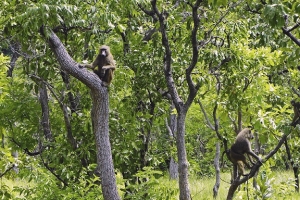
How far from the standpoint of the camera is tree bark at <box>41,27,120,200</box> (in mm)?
4605

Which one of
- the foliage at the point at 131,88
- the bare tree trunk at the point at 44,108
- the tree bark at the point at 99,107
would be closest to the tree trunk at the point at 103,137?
the tree bark at the point at 99,107

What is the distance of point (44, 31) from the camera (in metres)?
4.65

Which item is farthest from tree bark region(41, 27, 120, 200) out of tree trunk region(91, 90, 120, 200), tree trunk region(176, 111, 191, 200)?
tree trunk region(176, 111, 191, 200)

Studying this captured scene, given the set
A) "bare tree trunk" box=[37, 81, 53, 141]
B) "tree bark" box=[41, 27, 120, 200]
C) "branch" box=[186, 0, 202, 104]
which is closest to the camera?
"tree bark" box=[41, 27, 120, 200]

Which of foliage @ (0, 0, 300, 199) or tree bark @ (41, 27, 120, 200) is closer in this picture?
tree bark @ (41, 27, 120, 200)

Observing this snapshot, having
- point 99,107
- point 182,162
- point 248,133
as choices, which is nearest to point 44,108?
point 99,107

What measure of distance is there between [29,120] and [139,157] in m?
1.88

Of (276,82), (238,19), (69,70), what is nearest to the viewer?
(69,70)

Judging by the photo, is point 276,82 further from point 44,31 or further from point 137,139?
point 44,31

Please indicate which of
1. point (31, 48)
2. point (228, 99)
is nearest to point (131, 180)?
point (228, 99)

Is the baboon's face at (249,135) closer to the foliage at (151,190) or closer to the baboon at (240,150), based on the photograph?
the baboon at (240,150)

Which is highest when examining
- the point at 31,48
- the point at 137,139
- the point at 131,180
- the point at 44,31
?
the point at 31,48

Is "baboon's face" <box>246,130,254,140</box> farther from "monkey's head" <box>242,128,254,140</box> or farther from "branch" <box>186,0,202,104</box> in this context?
"branch" <box>186,0,202,104</box>

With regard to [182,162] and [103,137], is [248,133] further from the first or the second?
[103,137]
